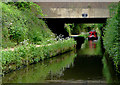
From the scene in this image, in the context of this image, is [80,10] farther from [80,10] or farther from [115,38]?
[115,38]

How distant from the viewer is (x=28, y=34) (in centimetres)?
1861

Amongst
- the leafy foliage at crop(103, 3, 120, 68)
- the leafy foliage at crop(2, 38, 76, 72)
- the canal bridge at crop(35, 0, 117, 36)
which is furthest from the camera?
the canal bridge at crop(35, 0, 117, 36)

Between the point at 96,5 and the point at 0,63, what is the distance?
591 inches

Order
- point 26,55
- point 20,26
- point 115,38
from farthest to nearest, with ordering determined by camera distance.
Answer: point 20,26 → point 26,55 → point 115,38

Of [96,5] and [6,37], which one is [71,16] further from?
[6,37]

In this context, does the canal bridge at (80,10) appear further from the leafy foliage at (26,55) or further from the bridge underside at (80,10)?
the leafy foliage at (26,55)

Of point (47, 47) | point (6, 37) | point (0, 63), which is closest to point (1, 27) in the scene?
point (6, 37)

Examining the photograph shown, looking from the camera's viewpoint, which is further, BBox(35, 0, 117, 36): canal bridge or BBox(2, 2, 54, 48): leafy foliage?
BBox(35, 0, 117, 36): canal bridge

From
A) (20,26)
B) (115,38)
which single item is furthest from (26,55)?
(20,26)

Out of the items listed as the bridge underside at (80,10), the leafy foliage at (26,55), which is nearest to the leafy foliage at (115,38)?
the leafy foliage at (26,55)

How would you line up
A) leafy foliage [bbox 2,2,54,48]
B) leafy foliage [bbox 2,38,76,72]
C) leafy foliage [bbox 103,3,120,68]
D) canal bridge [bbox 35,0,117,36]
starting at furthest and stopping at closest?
canal bridge [bbox 35,0,117,36]
leafy foliage [bbox 2,2,54,48]
leafy foliage [bbox 2,38,76,72]
leafy foliage [bbox 103,3,120,68]

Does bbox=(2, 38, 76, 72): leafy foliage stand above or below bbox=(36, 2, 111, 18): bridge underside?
below

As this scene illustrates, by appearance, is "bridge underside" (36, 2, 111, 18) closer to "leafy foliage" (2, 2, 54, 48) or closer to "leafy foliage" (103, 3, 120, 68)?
"leafy foliage" (2, 2, 54, 48)

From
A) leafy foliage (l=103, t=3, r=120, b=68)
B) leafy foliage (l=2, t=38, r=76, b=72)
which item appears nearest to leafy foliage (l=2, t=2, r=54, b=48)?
leafy foliage (l=2, t=38, r=76, b=72)
